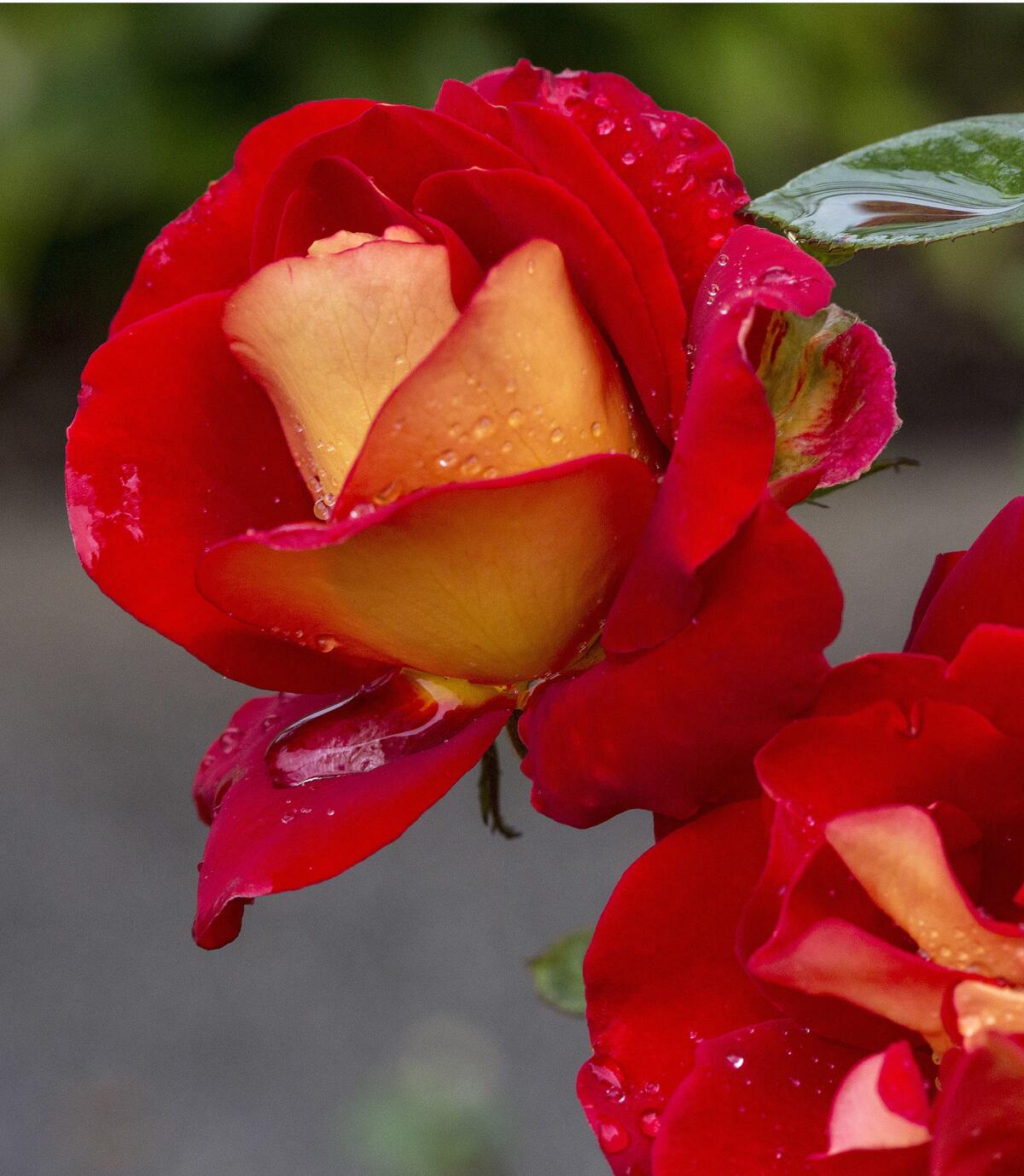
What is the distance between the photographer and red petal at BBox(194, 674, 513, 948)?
0.34 m

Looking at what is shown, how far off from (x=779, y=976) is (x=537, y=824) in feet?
6.01

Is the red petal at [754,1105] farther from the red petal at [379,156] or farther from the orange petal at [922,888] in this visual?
the red petal at [379,156]

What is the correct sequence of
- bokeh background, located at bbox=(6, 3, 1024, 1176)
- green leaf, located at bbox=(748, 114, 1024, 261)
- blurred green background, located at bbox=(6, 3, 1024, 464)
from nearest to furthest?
green leaf, located at bbox=(748, 114, 1024, 261), bokeh background, located at bbox=(6, 3, 1024, 1176), blurred green background, located at bbox=(6, 3, 1024, 464)

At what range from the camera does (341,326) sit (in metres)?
0.36

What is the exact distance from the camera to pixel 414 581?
13.5 inches

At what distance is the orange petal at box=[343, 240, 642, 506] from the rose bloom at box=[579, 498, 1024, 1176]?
0.09m

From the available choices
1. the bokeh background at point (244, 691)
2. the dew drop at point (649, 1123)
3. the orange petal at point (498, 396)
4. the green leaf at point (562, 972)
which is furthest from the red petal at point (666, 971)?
the bokeh background at point (244, 691)

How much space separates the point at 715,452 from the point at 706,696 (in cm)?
6

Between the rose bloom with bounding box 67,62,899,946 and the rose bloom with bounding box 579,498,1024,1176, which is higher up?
the rose bloom with bounding box 67,62,899,946

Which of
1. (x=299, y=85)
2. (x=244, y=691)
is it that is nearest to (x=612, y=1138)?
(x=244, y=691)

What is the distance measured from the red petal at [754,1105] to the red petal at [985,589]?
0.35 ft

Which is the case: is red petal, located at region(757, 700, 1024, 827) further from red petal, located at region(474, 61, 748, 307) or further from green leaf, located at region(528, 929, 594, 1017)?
green leaf, located at region(528, 929, 594, 1017)

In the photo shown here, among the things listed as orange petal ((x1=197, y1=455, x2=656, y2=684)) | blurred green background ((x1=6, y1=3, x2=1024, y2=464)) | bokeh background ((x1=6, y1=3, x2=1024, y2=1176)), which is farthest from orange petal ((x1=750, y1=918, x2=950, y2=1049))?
blurred green background ((x1=6, y1=3, x2=1024, y2=464))

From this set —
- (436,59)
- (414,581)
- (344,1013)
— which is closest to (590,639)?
(414,581)
